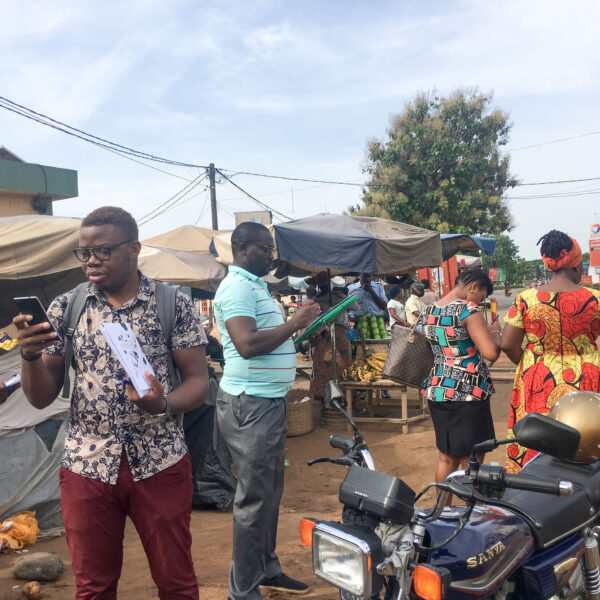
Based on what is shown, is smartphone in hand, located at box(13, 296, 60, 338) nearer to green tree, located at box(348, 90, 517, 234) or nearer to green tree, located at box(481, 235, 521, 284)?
green tree, located at box(348, 90, 517, 234)

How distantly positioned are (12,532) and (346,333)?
5.18 m

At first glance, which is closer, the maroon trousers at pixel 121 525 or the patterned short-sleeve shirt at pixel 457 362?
the maroon trousers at pixel 121 525

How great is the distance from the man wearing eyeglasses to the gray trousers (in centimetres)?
82

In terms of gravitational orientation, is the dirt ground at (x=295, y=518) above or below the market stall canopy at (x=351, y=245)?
below

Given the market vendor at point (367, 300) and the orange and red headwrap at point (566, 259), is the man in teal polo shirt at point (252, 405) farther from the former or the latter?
the market vendor at point (367, 300)

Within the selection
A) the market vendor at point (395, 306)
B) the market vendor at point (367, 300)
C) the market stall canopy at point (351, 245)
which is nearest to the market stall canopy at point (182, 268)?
the market stall canopy at point (351, 245)

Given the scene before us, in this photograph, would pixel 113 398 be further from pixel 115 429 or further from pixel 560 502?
pixel 560 502

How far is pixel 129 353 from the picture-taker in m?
1.92

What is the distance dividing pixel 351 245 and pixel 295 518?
10.1 ft

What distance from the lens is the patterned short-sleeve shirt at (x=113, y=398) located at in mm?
2082

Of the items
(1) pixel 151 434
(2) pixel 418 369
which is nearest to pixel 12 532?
(1) pixel 151 434

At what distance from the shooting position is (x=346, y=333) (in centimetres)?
856

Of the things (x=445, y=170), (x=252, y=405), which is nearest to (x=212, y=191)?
(x=445, y=170)

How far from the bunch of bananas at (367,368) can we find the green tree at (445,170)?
18.1 metres
